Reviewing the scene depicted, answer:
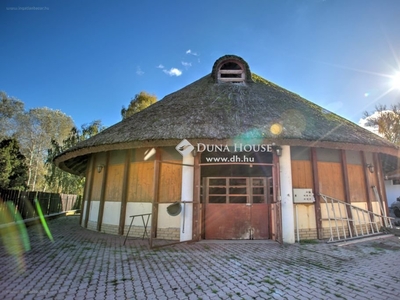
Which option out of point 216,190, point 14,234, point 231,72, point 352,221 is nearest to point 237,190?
point 216,190

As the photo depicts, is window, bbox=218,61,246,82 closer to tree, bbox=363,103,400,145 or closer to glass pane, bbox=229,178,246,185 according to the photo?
glass pane, bbox=229,178,246,185

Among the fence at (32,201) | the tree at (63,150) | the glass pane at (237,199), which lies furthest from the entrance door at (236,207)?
the tree at (63,150)

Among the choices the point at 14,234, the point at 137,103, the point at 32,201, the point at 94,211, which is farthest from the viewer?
the point at 137,103

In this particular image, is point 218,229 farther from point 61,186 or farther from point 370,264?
point 61,186

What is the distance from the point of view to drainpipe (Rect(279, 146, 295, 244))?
6156mm

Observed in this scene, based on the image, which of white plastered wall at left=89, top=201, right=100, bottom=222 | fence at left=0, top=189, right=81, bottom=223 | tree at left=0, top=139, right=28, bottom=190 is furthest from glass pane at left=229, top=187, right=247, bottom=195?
tree at left=0, top=139, right=28, bottom=190

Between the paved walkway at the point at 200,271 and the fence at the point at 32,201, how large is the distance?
3704 mm

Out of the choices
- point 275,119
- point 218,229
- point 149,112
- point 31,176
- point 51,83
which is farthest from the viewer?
point 31,176

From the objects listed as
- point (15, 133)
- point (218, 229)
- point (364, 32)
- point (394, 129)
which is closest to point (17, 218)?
point (218, 229)

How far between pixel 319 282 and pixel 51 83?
1865 centimetres

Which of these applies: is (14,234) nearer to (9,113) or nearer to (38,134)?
(38,134)

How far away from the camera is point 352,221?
6.99 metres

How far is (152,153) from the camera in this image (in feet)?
23.7

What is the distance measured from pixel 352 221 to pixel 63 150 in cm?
2241
